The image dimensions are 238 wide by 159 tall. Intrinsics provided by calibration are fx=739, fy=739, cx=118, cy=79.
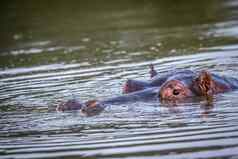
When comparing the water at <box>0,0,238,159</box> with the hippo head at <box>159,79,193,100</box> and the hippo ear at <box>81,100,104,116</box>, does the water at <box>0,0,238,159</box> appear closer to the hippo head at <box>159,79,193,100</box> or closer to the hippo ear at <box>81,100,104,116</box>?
the hippo ear at <box>81,100,104,116</box>

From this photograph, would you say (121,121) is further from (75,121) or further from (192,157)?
(192,157)

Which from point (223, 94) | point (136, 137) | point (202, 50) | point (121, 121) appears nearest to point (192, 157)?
point (136, 137)

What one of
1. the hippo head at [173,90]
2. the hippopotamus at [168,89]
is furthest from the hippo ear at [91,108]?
the hippo head at [173,90]

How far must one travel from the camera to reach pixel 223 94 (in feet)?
34.4

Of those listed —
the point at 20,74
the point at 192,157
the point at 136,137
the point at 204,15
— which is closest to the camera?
the point at 192,157

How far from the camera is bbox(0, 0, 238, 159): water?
26.7 ft

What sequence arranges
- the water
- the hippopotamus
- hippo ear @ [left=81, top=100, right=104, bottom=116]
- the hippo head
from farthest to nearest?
the hippo head → the hippopotamus → hippo ear @ [left=81, top=100, right=104, bottom=116] → the water

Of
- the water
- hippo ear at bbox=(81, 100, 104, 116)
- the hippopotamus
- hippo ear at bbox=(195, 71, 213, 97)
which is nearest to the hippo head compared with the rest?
the hippopotamus

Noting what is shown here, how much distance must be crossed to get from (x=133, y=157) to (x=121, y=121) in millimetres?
1611

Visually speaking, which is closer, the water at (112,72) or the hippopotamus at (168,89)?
the water at (112,72)

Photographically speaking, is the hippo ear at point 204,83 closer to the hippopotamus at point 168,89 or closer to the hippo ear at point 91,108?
the hippopotamus at point 168,89

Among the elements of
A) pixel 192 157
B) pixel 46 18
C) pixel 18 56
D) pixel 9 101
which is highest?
pixel 46 18

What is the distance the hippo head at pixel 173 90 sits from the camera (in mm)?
10172

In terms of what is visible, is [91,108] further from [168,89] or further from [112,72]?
[112,72]
